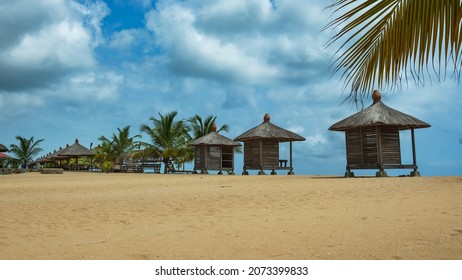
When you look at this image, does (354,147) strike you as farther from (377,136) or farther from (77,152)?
(77,152)

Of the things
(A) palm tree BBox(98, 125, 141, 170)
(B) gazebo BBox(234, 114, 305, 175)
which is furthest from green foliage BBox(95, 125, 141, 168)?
(B) gazebo BBox(234, 114, 305, 175)

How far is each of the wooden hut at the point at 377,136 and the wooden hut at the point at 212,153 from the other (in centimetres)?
1051

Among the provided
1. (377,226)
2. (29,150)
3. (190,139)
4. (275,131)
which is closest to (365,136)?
(275,131)

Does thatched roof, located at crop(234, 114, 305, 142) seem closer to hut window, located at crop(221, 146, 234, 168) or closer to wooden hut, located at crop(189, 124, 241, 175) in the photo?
wooden hut, located at crop(189, 124, 241, 175)

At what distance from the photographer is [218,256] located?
13.6ft

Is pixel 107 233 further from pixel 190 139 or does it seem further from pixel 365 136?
pixel 190 139

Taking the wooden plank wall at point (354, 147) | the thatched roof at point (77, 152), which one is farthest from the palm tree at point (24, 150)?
the wooden plank wall at point (354, 147)

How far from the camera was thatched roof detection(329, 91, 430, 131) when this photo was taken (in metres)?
16.7

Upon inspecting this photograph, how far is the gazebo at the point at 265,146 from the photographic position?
80.7ft

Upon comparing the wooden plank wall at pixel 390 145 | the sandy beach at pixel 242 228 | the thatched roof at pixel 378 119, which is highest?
the thatched roof at pixel 378 119

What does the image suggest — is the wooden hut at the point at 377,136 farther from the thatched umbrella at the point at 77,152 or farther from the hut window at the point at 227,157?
the thatched umbrella at the point at 77,152

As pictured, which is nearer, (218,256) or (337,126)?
(218,256)

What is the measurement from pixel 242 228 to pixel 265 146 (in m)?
19.7

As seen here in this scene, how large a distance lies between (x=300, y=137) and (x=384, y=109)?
27.1 ft
